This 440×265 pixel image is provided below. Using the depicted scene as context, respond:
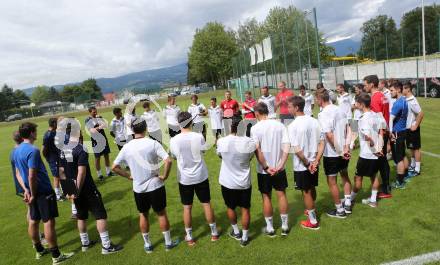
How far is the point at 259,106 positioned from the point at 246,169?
0.98 metres

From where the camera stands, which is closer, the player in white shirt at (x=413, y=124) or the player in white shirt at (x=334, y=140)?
the player in white shirt at (x=334, y=140)

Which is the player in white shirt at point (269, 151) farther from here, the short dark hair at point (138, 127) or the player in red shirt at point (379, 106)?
the player in red shirt at point (379, 106)

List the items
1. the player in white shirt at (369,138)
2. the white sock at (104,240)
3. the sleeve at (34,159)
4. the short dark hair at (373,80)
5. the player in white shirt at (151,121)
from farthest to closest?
1. the player in white shirt at (151,121)
2. the short dark hair at (373,80)
3. the player in white shirt at (369,138)
4. the white sock at (104,240)
5. the sleeve at (34,159)

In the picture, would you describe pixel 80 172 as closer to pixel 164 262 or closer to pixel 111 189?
pixel 164 262

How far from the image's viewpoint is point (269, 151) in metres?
5.01

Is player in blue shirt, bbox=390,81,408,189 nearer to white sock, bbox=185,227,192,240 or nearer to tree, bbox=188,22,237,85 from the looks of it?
white sock, bbox=185,227,192,240

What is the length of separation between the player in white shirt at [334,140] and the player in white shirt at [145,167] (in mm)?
2670

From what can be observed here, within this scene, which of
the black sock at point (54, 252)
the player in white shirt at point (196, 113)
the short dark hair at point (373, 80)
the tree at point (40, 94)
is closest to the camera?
the black sock at point (54, 252)

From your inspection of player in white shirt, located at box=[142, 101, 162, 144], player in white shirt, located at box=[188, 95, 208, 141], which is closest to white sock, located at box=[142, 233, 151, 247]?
player in white shirt, located at box=[142, 101, 162, 144]

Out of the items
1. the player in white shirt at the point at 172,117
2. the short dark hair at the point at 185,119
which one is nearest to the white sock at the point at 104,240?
the short dark hair at the point at 185,119

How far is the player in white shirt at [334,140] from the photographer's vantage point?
5469 mm

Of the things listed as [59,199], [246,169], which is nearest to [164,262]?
[246,169]

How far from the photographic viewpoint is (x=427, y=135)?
10922mm

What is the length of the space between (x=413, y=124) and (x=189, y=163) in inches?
198
